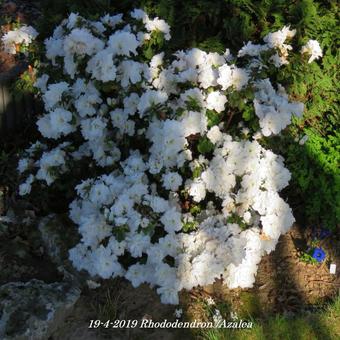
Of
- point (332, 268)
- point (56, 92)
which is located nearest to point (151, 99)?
point (56, 92)

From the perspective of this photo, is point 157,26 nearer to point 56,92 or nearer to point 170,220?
point 56,92

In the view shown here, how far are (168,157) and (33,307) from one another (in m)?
1.08

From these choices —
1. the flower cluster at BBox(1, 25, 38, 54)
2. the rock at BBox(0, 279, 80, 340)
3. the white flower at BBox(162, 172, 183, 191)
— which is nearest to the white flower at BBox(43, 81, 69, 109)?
the flower cluster at BBox(1, 25, 38, 54)

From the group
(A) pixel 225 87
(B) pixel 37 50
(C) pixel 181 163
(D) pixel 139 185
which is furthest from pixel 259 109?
(B) pixel 37 50

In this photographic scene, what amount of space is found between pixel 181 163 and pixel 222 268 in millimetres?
596

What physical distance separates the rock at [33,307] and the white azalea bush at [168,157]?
20 centimetres

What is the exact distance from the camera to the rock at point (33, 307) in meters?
2.99

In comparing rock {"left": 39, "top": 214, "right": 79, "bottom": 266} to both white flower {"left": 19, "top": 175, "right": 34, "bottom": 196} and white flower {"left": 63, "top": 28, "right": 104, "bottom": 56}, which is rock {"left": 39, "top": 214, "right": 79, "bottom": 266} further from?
white flower {"left": 63, "top": 28, "right": 104, "bottom": 56}

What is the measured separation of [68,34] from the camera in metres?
3.30

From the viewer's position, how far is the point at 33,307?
3.08 metres

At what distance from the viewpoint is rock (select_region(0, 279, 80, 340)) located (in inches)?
118

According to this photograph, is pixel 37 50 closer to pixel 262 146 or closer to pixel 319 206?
pixel 262 146

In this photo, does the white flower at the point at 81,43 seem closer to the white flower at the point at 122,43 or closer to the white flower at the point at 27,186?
the white flower at the point at 122,43

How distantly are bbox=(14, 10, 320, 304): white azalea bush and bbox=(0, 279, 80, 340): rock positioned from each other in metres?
0.20
